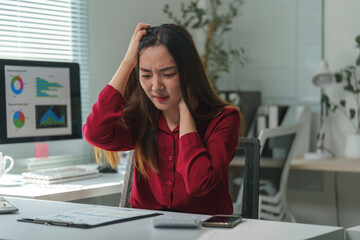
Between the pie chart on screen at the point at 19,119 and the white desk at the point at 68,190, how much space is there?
311 millimetres

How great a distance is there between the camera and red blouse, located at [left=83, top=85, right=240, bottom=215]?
1.64 metres

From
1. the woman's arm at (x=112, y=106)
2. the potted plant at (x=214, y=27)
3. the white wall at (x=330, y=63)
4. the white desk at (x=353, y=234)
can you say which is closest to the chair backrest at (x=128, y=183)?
the woman's arm at (x=112, y=106)

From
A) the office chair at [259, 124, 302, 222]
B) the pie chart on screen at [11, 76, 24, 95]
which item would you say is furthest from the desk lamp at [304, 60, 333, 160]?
the pie chart on screen at [11, 76, 24, 95]

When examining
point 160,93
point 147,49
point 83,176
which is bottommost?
point 83,176

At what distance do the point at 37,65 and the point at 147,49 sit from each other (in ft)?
3.29

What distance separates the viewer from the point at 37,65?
2.58 meters

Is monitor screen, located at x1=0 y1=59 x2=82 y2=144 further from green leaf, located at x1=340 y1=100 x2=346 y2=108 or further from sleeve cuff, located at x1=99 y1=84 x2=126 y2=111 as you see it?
green leaf, located at x1=340 y1=100 x2=346 y2=108

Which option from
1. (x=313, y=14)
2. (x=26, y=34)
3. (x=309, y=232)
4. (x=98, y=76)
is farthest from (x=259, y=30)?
(x=309, y=232)

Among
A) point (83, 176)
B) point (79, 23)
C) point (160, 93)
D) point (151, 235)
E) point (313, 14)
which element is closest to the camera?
point (151, 235)

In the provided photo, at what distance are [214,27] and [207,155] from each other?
8.11 ft

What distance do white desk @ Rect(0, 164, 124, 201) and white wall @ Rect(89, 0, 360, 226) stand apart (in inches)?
47.9

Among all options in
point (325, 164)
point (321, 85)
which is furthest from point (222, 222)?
point (321, 85)

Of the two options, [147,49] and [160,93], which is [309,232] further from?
[147,49]

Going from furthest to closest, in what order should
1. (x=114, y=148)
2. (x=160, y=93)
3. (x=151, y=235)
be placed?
(x=114, y=148)
(x=160, y=93)
(x=151, y=235)
